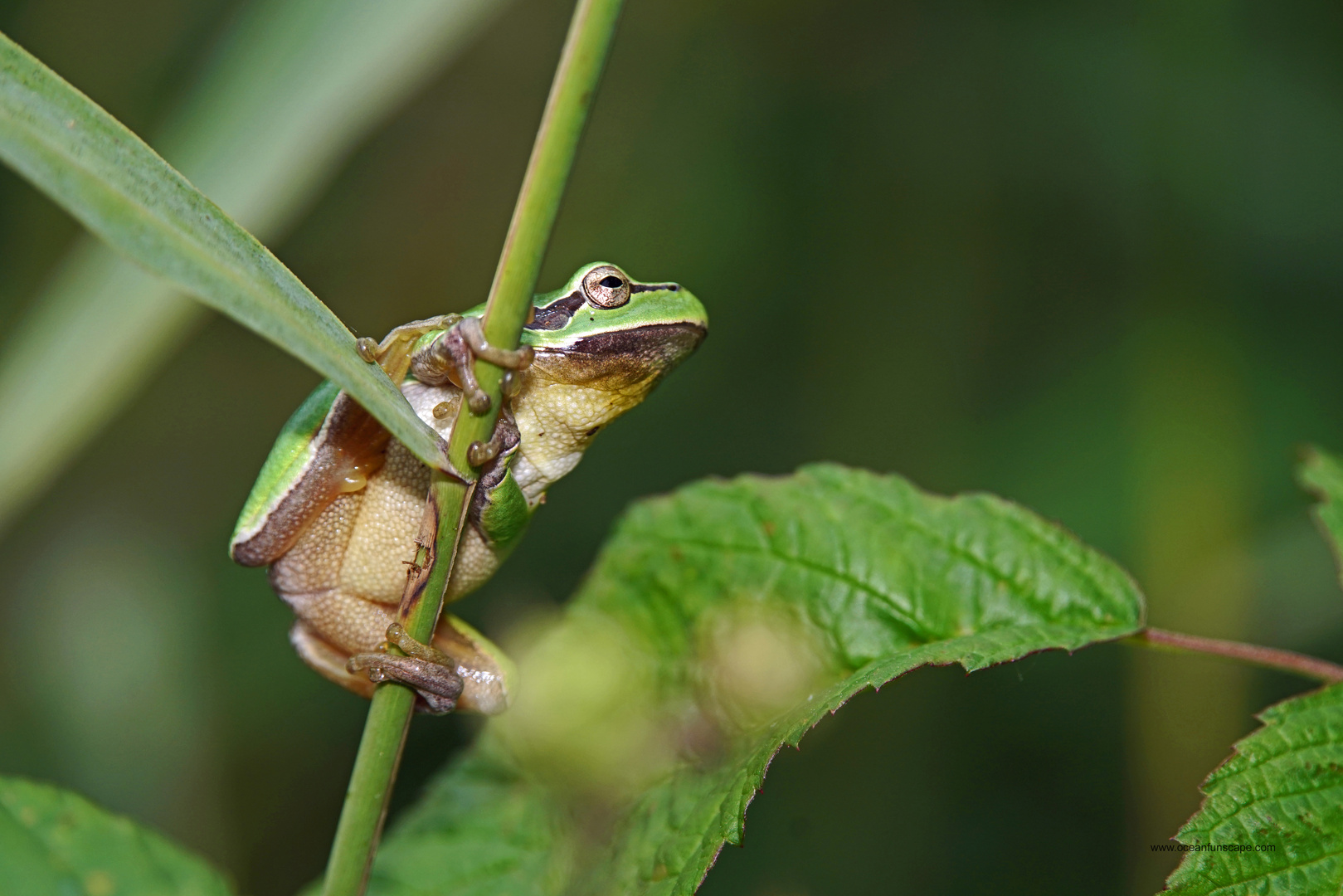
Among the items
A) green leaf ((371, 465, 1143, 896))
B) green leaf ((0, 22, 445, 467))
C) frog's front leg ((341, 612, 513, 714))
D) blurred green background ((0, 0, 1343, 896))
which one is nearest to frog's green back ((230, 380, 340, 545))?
frog's front leg ((341, 612, 513, 714))

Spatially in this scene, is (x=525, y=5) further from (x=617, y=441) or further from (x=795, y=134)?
(x=617, y=441)

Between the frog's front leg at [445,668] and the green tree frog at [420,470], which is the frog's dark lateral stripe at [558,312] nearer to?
the green tree frog at [420,470]

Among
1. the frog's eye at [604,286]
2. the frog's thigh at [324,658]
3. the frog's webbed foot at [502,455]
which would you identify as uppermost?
the frog's eye at [604,286]

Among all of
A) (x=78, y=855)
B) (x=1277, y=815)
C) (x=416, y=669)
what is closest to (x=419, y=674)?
(x=416, y=669)

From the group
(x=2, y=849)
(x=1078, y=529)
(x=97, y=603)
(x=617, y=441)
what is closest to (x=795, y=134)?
(x=617, y=441)

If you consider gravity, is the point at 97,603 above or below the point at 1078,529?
below

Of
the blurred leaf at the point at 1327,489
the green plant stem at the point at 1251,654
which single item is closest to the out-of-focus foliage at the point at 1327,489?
the blurred leaf at the point at 1327,489

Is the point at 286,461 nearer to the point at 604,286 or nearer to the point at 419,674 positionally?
the point at 419,674
